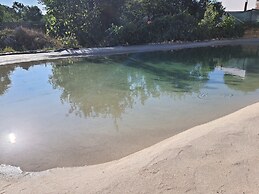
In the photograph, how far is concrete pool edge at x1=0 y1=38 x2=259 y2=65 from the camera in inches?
475

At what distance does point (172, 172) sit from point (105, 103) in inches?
153

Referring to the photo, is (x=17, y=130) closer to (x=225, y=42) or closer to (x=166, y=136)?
(x=166, y=136)

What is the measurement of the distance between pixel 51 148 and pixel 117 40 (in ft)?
39.4

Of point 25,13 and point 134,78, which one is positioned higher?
point 25,13

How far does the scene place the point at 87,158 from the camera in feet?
14.2

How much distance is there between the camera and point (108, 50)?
1417 cm

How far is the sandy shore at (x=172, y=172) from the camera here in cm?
311

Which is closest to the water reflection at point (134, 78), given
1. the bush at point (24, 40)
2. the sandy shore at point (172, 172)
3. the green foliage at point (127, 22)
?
the sandy shore at point (172, 172)

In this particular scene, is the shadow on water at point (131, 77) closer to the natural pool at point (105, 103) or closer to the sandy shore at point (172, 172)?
the natural pool at point (105, 103)

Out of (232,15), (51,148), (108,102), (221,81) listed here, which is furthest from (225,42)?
(51,148)

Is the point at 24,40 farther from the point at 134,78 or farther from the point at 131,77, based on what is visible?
the point at 134,78

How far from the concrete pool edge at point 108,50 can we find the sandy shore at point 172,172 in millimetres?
8867

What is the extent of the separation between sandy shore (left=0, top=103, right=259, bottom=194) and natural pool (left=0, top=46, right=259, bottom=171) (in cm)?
46

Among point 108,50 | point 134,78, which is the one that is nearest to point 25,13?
point 108,50
